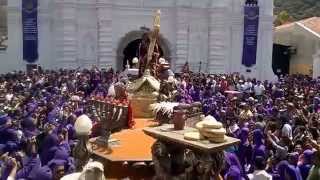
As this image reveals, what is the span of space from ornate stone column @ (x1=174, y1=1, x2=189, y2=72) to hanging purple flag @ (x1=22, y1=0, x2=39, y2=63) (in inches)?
312

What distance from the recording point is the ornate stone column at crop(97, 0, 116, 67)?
113ft

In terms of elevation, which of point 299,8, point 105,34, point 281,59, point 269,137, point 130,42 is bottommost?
point 269,137

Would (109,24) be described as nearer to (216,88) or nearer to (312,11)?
(216,88)

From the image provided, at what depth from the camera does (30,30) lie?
34062 millimetres

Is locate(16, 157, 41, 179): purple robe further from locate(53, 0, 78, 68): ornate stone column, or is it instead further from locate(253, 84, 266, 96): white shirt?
locate(53, 0, 78, 68): ornate stone column

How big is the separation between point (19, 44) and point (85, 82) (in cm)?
974

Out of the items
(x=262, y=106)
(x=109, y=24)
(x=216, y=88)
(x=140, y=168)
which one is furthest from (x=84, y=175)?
(x=109, y=24)

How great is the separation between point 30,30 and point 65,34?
1938mm

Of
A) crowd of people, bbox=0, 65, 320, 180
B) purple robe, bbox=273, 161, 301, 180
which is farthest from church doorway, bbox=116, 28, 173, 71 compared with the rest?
purple robe, bbox=273, 161, 301, 180

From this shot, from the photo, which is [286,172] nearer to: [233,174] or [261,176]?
[261,176]

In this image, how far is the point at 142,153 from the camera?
10.1 m

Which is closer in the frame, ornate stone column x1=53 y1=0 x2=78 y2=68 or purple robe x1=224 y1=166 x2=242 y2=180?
purple robe x1=224 y1=166 x2=242 y2=180

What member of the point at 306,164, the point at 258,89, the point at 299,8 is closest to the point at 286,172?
the point at 306,164

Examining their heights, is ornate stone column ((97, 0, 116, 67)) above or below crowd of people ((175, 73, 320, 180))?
above
